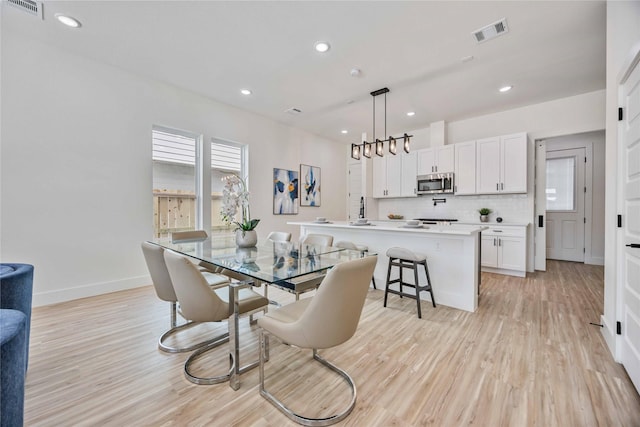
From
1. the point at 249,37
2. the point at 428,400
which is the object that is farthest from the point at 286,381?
the point at 249,37

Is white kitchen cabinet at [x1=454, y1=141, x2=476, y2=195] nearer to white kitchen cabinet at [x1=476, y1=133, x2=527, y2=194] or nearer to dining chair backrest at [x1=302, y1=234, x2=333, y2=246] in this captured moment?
white kitchen cabinet at [x1=476, y1=133, x2=527, y2=194]

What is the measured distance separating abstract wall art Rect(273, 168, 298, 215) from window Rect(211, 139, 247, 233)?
75 cm

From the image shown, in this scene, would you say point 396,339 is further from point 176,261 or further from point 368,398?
point 176,261

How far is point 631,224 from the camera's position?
1.71 meters

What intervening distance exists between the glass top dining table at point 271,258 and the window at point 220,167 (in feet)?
6.44

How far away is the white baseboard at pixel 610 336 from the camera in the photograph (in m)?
1.97

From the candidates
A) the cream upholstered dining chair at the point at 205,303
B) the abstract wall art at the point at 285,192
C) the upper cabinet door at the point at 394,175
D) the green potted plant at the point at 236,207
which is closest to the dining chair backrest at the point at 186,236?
the green potted plant at the point at 236,207

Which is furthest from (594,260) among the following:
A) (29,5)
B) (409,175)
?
(29,5)

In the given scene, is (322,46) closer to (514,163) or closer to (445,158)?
(445,158)

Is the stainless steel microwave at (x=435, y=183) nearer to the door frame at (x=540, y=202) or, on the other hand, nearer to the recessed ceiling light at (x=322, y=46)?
the door frame at (x=540, y=202)

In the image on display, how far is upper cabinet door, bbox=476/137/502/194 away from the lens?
4688 mm

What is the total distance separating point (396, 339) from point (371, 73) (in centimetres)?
320

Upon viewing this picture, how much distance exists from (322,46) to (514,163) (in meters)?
3.82

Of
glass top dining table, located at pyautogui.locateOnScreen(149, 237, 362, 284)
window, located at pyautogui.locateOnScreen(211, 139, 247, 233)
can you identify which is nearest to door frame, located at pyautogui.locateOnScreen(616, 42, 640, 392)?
glass top dining table, located at pyautogui.locateOnScreen(149, 237, 362, 284)
